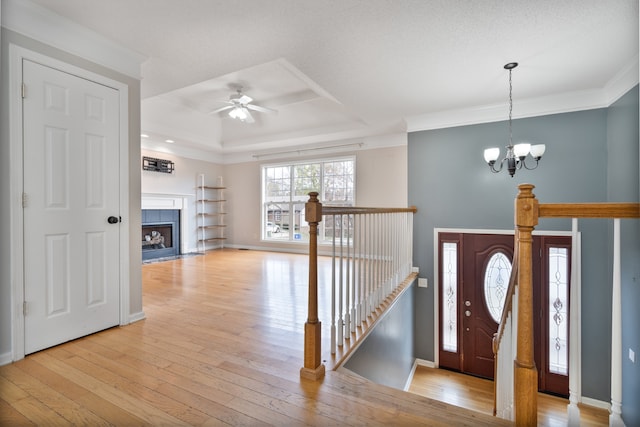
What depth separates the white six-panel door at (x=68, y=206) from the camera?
2010 mm

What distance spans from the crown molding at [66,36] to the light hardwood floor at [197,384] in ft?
7.32

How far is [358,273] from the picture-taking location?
246 centimetres

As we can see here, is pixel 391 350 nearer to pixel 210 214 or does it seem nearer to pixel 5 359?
pixel 5 359

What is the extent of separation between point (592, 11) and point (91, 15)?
367 cm

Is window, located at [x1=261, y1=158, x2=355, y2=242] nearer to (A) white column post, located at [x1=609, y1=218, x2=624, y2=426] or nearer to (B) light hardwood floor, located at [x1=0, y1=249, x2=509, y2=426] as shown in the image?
(B) light hardwood floor, located at [x1=0, y1=249, x2=509, y2=426]

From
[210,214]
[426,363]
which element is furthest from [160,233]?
[426,363]

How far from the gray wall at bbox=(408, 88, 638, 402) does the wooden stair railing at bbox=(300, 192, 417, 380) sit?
A: 20.0 inches

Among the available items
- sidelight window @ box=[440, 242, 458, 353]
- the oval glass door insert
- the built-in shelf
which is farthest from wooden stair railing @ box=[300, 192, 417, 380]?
the built-in shelf

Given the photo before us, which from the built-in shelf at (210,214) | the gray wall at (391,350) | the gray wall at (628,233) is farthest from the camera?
the built-in shelf at (210,214)

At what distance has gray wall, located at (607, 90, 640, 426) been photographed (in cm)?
271

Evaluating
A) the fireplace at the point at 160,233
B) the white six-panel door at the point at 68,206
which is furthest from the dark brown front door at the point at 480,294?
the fireplace at the point at 160,233

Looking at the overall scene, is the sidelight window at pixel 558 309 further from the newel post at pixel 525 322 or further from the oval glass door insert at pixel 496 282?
the newel post at pixel 525 322

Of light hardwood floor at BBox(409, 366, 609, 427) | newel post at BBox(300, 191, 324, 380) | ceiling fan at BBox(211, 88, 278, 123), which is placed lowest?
light hardwood floor at BBox(409, 366, 609, 427)

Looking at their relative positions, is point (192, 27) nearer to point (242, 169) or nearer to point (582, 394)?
point (242, 169)
